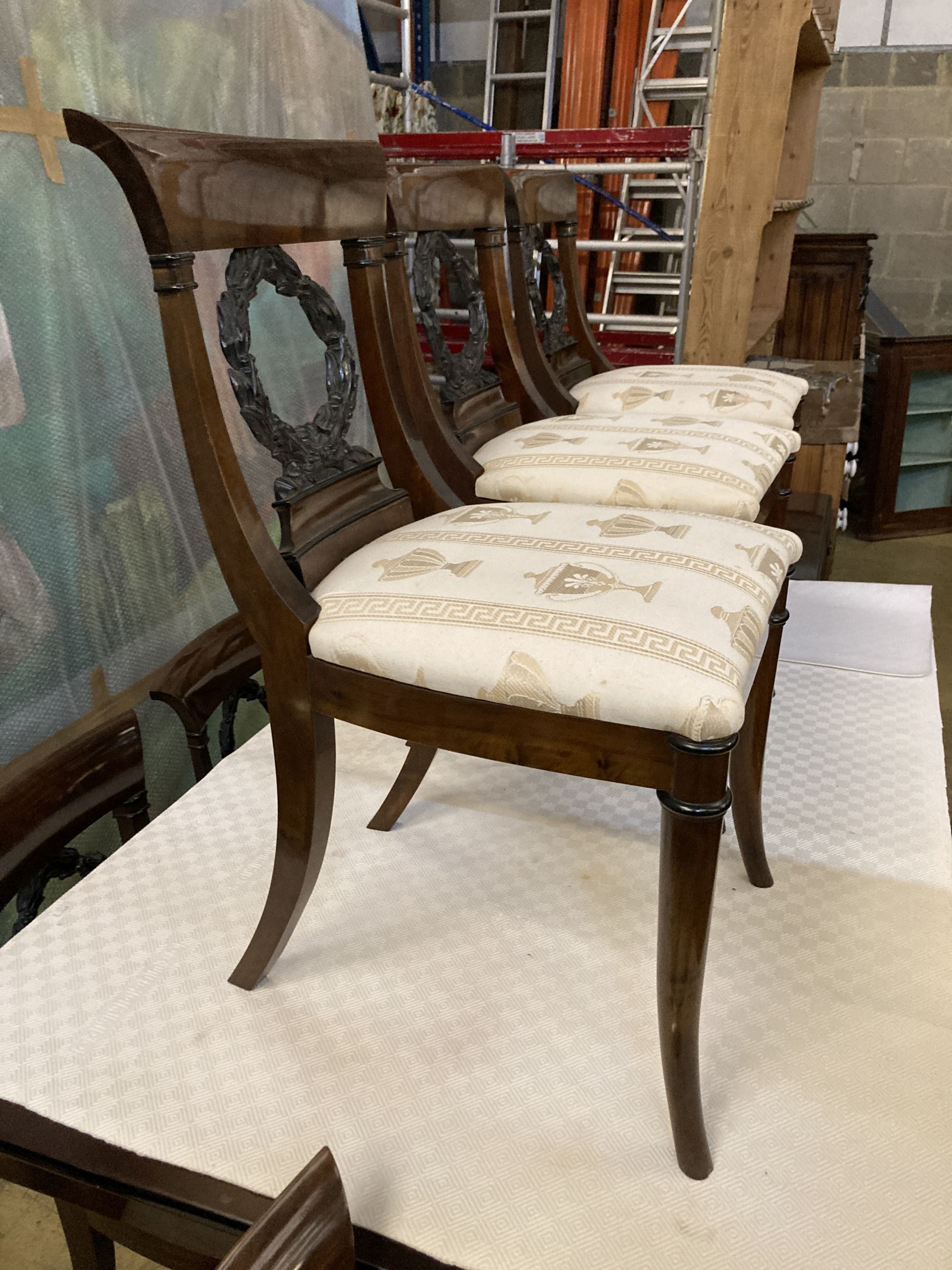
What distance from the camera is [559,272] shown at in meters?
1.80

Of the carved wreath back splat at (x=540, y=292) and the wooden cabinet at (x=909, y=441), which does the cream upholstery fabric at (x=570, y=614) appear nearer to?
the carved wreath back splat at (x=540, y=292)

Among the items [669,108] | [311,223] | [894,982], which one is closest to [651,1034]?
[894,982]

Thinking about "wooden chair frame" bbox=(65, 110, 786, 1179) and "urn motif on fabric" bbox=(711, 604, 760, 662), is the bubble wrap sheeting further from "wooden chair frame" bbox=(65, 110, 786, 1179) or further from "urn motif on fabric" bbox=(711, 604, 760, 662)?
"urn motif on fabric" bbox=(711, 604, 760, 662)

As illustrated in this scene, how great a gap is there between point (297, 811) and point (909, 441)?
11.1 ft

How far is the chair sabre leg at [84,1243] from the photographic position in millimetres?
924

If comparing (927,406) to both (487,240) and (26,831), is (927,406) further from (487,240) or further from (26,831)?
(26,831)

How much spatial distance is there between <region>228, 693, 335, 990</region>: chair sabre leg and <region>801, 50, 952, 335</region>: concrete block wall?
12.5 ft

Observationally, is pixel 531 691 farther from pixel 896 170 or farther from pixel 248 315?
pixel 896 170

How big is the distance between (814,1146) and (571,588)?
56cm

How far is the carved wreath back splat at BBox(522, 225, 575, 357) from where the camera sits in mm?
1686

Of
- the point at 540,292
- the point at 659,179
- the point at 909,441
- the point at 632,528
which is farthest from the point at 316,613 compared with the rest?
the point at 659,179

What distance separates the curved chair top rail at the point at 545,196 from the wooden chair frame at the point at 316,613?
65 centimetres

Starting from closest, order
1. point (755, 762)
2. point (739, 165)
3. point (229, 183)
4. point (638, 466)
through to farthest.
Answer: point (229, 183) → point (755, 762) → point (638, 466) → point (739, 165)

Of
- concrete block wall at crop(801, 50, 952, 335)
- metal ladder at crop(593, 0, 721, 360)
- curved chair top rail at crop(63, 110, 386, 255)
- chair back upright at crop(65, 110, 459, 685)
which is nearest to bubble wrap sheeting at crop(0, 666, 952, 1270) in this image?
chair back upright at crop(65, 110, 459, 685)
